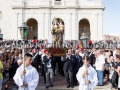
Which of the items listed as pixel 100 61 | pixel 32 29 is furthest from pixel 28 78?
pixel 32 29

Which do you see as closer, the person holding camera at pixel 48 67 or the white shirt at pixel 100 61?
the person holding camera at pixel 48 67

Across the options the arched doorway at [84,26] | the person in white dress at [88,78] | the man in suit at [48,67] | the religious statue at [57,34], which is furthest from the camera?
the arched doorway at [84,26]

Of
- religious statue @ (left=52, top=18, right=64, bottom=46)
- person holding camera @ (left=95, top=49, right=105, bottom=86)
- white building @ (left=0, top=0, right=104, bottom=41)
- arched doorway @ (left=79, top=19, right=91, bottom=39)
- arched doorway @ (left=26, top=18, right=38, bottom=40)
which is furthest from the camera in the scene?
arched doorway @ (left=26, top=18, right=38, bottom=40)

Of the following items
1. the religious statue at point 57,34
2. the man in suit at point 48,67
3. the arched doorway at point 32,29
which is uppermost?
the arched doorway at point 32,29

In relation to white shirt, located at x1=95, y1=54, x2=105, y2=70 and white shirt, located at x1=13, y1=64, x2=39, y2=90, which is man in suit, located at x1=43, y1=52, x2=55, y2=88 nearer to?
white shirt, located at x1=95, y1=54, x2=105, y2=70

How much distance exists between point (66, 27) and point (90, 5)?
6.74 meters

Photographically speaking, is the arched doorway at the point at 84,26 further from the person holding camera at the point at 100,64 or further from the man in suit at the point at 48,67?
the man in suit at the point at 48,67

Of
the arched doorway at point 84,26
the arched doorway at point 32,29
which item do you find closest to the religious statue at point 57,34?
the arched doorway at point 84,26

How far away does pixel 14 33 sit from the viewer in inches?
1844

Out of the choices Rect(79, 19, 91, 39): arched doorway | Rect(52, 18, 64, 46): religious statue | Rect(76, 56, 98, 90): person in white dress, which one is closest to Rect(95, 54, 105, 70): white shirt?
Rect(76, 56, 98, 90): person in white dress

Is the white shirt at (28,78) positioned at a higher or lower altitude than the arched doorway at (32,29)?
lower

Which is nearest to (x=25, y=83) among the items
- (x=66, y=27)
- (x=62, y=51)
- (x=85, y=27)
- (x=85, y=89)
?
(x=85, y=89)

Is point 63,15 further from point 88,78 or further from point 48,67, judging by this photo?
point 88,78

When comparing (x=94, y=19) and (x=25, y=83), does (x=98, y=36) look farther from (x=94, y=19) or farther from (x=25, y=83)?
(x=25, y=83)
